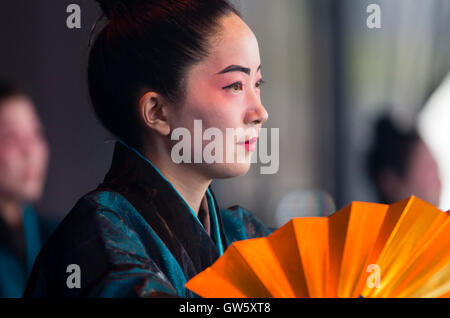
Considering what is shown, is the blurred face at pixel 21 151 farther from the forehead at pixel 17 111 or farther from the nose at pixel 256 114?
the nose at pixel 256 114

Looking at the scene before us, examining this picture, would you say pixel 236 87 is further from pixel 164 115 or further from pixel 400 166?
pixel 400 166

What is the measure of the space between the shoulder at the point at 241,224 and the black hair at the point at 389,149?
27cm

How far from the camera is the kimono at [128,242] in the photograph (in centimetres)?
92

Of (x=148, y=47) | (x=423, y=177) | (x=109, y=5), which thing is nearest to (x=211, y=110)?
(x=148, y=47)

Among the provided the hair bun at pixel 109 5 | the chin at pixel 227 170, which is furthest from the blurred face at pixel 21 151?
the chin at pixel 227 170

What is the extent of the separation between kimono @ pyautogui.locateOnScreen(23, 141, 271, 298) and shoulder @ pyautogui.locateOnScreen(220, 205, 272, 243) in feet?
0.13

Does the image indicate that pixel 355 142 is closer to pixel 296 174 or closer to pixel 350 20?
pixel 296 174

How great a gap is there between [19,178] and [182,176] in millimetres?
332

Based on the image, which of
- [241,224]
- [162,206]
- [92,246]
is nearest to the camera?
[92,246]

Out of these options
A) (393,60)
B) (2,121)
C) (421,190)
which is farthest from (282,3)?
(2,121)

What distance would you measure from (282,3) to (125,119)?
415 millimetres

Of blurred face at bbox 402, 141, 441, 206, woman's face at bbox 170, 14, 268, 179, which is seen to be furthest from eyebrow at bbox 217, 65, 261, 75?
blurred face at bbox 402, 141, 441, 206

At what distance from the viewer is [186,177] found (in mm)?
1097

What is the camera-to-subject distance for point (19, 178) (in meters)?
1.12
